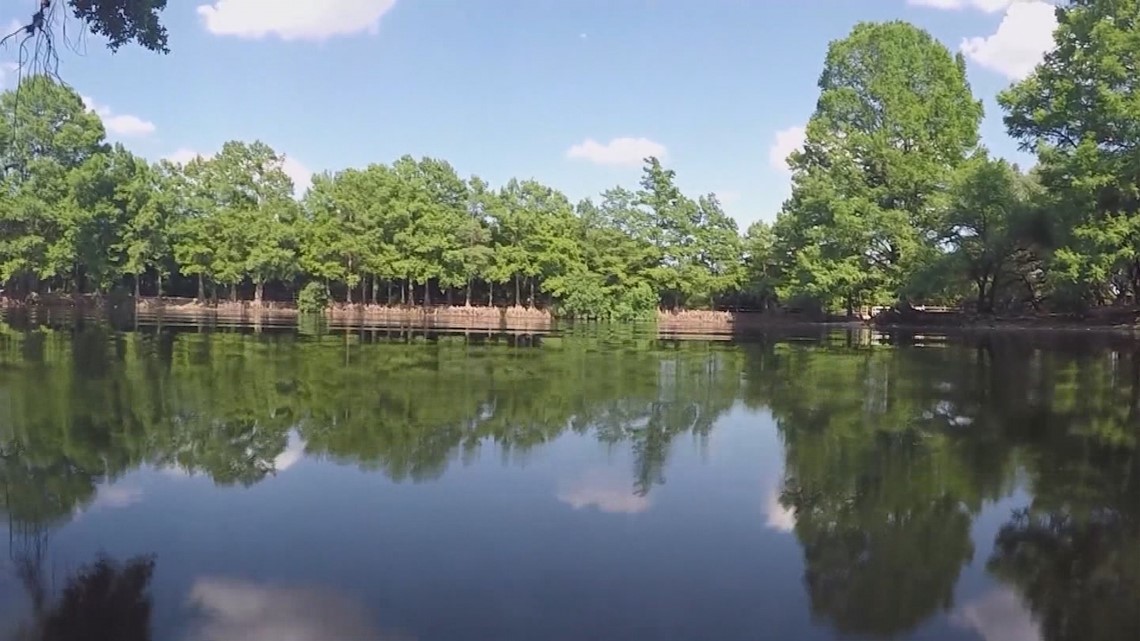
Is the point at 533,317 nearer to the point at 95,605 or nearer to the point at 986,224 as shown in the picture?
the point at 986,224

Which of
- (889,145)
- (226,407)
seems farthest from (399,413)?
(889,145)

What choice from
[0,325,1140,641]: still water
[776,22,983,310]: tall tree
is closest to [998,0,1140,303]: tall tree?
[776,22,983,310]: tall tree

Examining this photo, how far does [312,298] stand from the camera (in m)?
57.1

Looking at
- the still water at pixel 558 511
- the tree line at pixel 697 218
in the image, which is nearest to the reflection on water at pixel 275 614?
the still water at pixel 558 511

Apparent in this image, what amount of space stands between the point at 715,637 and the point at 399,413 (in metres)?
7.25

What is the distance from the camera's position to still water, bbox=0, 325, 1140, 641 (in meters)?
4.83

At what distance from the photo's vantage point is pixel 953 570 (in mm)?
5672

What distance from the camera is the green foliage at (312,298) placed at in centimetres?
5681

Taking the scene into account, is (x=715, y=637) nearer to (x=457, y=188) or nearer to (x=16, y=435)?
(x=16, y=435)

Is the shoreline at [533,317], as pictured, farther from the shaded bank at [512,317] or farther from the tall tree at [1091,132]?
the tall tree at [1091,132]

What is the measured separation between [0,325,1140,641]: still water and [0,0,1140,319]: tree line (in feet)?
65.9

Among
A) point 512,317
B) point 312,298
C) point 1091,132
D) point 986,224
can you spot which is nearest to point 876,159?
point 986,224

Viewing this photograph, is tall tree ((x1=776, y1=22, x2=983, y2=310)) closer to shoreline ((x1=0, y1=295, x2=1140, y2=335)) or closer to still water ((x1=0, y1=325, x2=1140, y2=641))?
shoreline ((x1=0, y1=295, x2=1140, y2=335))

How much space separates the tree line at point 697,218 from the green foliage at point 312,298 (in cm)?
148
